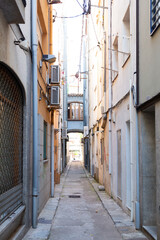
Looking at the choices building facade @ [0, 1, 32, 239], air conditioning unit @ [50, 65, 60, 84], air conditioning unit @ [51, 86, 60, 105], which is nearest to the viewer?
building facade @ [0, 1, 32, 239]

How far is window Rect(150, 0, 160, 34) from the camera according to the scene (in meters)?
5.73

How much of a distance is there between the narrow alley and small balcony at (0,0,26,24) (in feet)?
13.7

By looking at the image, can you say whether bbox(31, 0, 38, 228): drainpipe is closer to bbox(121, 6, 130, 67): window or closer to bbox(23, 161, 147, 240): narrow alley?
bbox(23, 161, 147, 240): narrow alley

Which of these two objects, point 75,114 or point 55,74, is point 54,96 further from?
point 75,114

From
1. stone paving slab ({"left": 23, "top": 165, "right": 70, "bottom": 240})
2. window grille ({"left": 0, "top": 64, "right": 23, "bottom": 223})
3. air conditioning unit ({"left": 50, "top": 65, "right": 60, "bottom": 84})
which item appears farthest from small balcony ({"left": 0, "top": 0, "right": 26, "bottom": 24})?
air conditioning unit ({"left": 50, "top": 65, "right": 60, "bottom": 84})

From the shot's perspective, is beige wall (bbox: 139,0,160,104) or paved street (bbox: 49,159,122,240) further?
paved street (bbox: 49,159,122,240)

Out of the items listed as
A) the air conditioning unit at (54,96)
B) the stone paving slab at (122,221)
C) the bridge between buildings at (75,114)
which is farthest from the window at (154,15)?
the bridge between buildings at (75,114)

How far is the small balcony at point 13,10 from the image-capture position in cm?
429

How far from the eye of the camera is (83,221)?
27.0 feet

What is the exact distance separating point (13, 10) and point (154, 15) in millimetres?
2752

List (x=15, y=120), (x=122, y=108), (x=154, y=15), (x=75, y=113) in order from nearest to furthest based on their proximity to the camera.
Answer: (x=154, y=15) < (x=15, y=120) < (x=122, y=108) < (x=75, y=113)

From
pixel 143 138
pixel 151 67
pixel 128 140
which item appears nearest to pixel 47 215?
pixel 128 140

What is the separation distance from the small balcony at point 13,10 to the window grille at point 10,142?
0.74 meters

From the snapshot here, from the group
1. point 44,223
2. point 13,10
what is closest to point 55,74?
point 44,223
